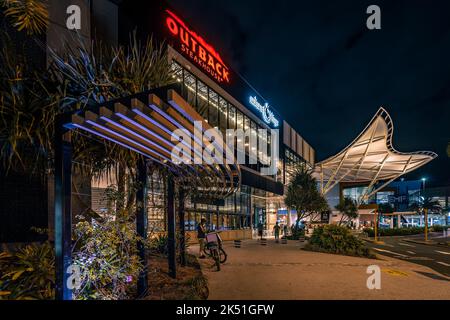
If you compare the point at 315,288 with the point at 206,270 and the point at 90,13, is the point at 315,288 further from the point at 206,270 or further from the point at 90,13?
the point at 90,13

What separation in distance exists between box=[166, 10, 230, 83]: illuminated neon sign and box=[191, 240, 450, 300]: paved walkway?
12.9 metres

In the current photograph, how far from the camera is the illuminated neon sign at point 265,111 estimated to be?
30.7 m

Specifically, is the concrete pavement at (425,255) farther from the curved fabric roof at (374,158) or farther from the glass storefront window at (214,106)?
the curved fabric roof at (374,158)

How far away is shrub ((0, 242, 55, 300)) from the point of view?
4.51 m

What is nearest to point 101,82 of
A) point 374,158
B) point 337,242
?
point 337,242

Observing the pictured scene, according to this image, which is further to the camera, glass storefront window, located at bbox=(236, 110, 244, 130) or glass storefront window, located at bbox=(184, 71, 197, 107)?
glass storefront window, located at bbox=(236, 110, 244, 130)

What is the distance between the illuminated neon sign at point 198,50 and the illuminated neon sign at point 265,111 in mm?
5837

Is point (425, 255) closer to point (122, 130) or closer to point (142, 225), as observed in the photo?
point (142, 225)

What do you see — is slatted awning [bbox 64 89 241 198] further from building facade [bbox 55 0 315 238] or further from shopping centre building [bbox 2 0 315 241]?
building facade [bbox 55 0 315 238]

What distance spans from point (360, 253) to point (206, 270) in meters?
7.58

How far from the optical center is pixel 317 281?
27.0 ft

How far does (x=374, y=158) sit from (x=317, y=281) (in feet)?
156

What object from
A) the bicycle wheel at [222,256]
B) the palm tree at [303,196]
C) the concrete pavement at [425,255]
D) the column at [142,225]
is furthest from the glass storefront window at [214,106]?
the column at [142,225]

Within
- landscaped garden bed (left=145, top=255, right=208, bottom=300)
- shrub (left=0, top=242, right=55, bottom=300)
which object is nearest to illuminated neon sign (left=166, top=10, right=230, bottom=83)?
landscaped garden bed (left=145, top=255, right=208, bottom=300)
